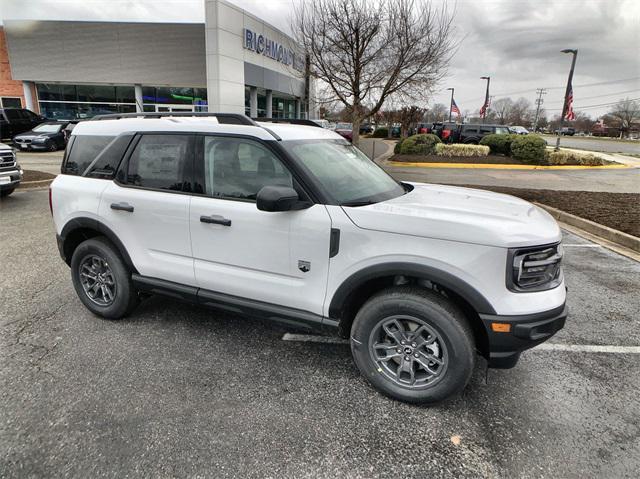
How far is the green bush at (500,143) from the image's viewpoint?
2056cm

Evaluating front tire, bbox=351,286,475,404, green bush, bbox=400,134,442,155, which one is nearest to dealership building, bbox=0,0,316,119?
green bush, bbox=400,134,442,155

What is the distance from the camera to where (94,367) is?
319 cm

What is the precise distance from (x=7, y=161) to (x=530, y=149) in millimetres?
19010

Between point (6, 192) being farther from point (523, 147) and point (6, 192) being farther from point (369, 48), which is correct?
point (523, 147)

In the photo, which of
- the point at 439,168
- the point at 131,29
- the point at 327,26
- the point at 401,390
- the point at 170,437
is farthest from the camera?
the point at 131,29

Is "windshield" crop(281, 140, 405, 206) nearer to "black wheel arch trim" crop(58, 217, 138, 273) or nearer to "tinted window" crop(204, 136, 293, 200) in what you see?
"tinted window" crop(204, 136, 293, 200)

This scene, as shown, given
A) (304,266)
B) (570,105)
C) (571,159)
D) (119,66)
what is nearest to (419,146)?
(571,159)

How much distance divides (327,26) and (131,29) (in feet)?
57.3

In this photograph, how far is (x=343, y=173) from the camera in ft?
10.9

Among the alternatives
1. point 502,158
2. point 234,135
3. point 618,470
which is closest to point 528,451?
point 618,470

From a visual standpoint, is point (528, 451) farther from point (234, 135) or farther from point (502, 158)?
point (502, 158)

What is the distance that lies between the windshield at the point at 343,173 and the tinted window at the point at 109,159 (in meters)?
1.60

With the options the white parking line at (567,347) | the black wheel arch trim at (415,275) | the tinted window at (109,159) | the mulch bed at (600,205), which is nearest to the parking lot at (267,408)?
the white parking line at (567,347)

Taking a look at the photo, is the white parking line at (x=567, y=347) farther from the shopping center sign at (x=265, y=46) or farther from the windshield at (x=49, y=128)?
the windshield at (x=49, y=128)
